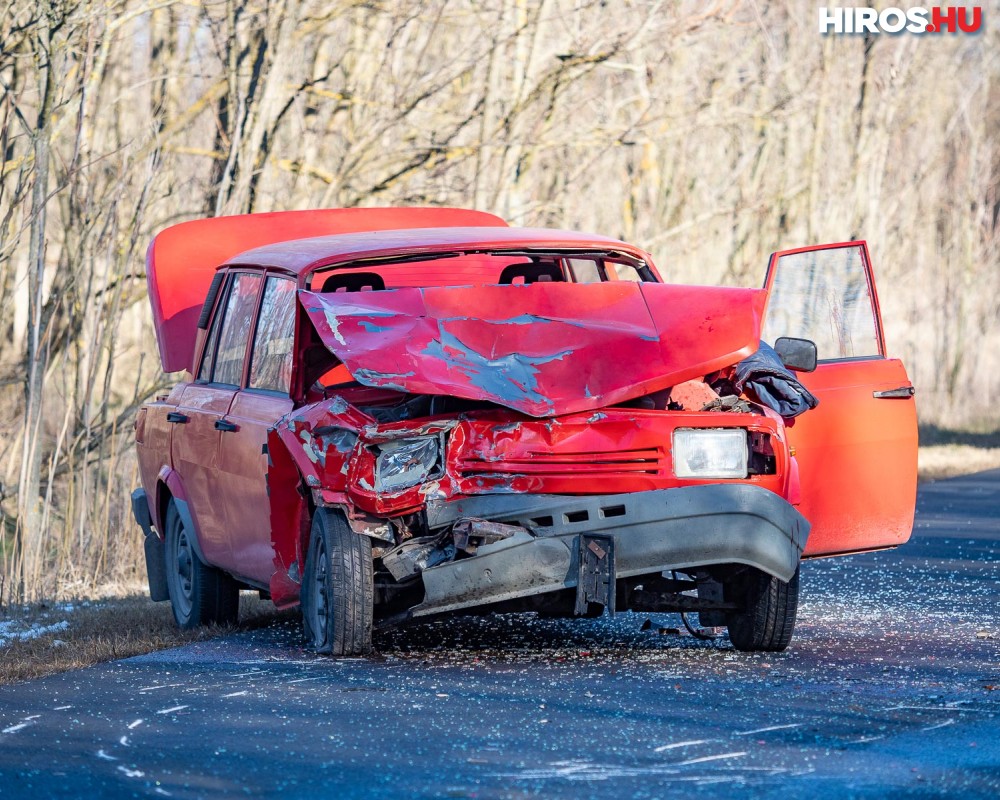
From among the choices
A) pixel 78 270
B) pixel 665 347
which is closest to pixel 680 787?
pixel 665 347

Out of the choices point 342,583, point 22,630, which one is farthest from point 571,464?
point 22,630

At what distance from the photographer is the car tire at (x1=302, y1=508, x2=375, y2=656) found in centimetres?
676

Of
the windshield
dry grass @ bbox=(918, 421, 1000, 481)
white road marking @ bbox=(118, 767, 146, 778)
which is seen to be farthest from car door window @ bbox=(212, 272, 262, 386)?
dry grass @ bbox=(918, 421, 1000, 481)

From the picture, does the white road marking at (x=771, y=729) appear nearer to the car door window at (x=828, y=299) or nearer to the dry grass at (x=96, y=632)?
the car door window at (x=828, y=299)

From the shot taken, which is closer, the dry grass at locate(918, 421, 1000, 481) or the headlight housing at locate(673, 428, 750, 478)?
the headlight housing at locate(673, 428, 750, 478)

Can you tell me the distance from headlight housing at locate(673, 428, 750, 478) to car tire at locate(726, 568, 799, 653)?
54cm

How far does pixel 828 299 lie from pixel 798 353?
3.31 ft

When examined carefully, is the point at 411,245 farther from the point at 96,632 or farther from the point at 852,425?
the point at 96,632

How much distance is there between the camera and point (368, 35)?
16.7 meters

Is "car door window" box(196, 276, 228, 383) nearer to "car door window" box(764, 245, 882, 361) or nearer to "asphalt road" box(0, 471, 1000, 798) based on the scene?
"asphalt road" box(0, 471, 1000, 798)

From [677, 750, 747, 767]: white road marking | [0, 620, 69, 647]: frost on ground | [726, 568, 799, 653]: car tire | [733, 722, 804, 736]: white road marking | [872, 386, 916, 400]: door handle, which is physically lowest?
[0, 620, 69, 647]: frost on ground

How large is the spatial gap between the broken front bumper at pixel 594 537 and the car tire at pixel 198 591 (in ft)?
6.98

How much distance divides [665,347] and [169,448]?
312 cm

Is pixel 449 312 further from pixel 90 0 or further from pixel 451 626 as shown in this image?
pixel 90 0
